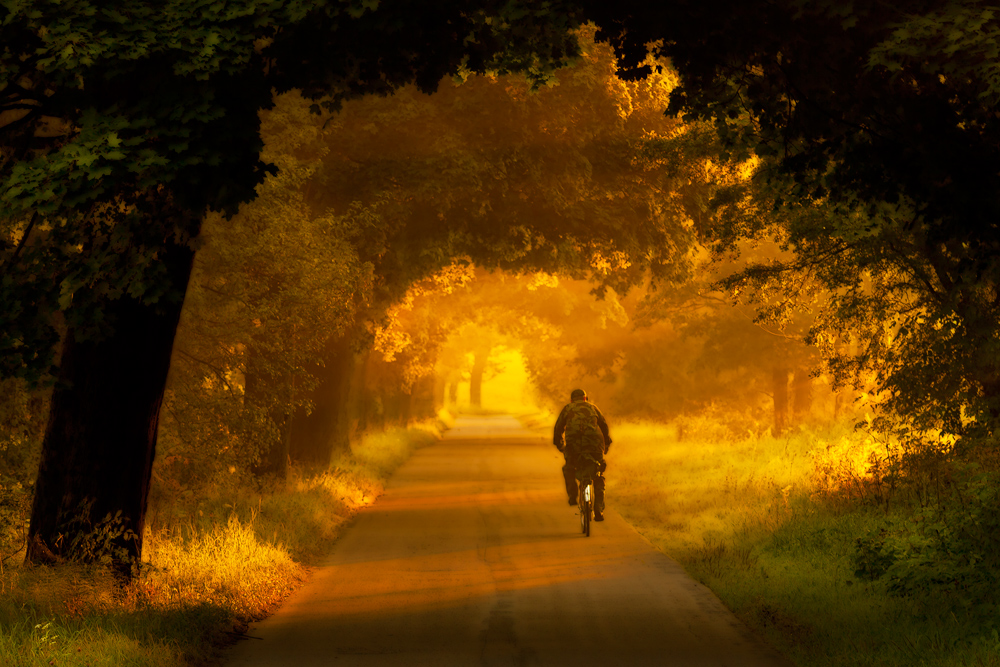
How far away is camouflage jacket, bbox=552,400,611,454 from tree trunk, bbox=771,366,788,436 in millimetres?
16877

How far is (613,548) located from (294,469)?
990cm

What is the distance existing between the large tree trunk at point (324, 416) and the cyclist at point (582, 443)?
8493 mm

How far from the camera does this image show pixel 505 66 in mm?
10062

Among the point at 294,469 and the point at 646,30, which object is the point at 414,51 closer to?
the point at 646,30

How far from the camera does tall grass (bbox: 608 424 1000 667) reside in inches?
318

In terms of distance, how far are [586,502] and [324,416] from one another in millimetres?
9904

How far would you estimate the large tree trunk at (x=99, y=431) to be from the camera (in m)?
9.09

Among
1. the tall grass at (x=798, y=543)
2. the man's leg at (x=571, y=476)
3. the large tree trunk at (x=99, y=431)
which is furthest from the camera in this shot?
the man's leg at (x=571, y=476)

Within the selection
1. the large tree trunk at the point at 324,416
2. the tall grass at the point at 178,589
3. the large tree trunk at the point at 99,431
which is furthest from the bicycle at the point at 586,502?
the large tree trunk at the point at 324,416

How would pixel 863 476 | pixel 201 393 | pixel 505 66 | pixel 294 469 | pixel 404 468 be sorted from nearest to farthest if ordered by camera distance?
pixel 505 66, pixel 201 393, pixel 863 476, pixel 294 469, pixel 404 468

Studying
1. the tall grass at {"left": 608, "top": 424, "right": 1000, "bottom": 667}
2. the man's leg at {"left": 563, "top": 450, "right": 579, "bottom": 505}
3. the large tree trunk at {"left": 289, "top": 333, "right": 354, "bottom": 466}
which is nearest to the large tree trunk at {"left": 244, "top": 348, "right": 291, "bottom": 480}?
the man's leg at {"left": 563, "top": 450, "right": 579, "bottom": 505}

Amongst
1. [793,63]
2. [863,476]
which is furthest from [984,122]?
[863,476]

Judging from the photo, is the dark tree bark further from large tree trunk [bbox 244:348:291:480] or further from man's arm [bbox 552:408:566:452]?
large tree trunk [bbox 244:348:291:480]

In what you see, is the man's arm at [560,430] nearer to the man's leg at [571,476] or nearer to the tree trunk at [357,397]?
the man's leg at [571,476]
